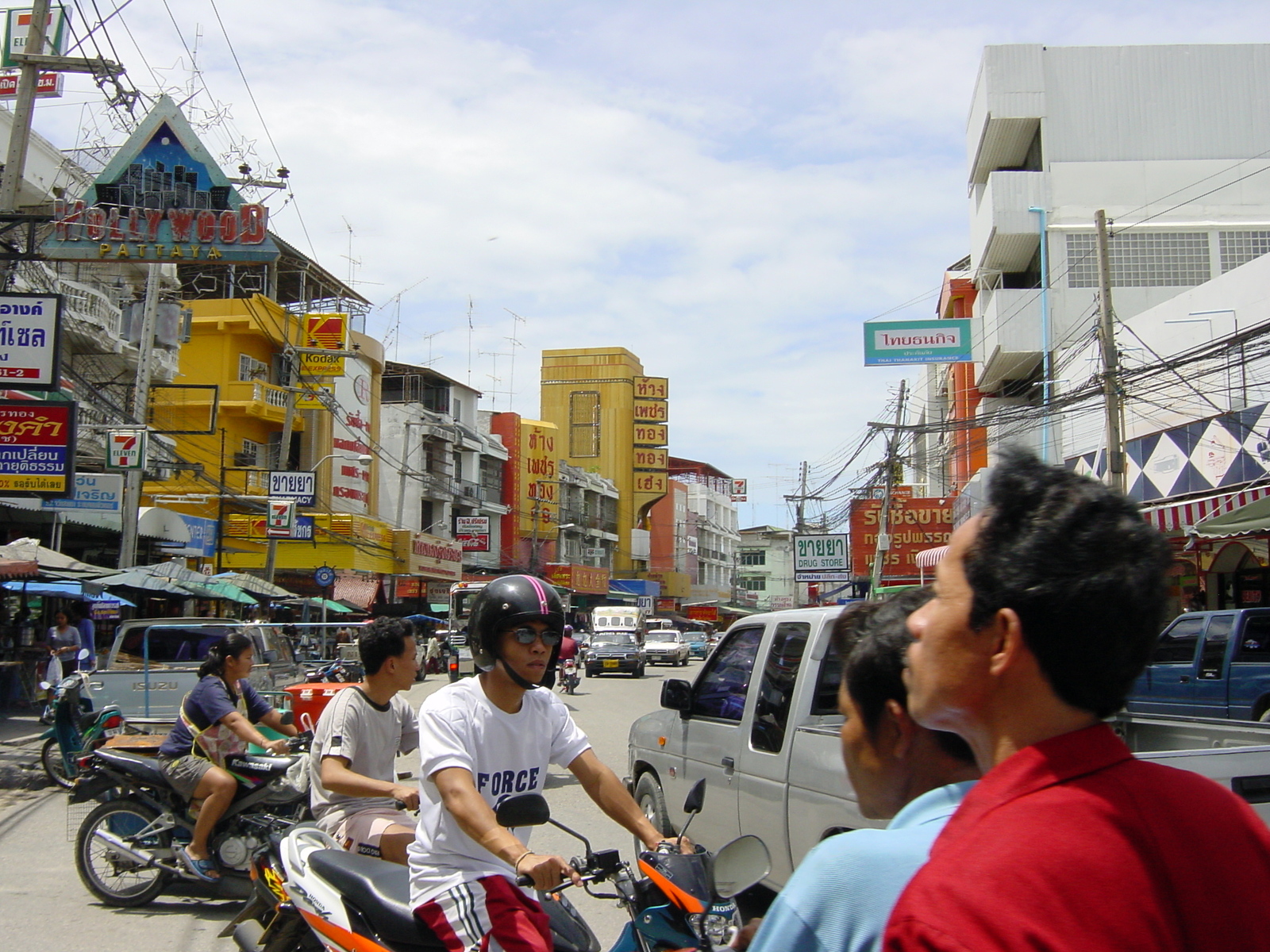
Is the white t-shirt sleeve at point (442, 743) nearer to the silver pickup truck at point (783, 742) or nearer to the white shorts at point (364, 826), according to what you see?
the white shorts at point (364, 826)

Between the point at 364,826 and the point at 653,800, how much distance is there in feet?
10.8

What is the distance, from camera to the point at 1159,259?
30.4 m

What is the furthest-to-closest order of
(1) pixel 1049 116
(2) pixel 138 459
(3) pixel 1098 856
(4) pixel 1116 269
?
(1) pixel 1049 116, (4) pixel 1116 269, (2) pixel 138 459, (3) pixel 1098 856

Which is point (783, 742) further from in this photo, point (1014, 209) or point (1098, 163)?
point (1098, 163)

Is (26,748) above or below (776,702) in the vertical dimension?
below

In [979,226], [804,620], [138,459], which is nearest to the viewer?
[804,620]

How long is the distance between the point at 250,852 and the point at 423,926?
3.79 meters

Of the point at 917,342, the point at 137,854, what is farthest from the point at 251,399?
the point at 137,854

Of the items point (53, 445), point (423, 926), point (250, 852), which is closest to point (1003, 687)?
point (423, 926)

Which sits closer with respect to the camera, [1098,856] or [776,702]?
[1098,856]

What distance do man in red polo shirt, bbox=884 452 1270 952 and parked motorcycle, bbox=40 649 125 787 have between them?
9341 millimetres

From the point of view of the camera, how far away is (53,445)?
13328mm

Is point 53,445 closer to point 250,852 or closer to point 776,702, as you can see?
point 250,852

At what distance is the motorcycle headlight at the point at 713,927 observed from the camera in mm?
2617
